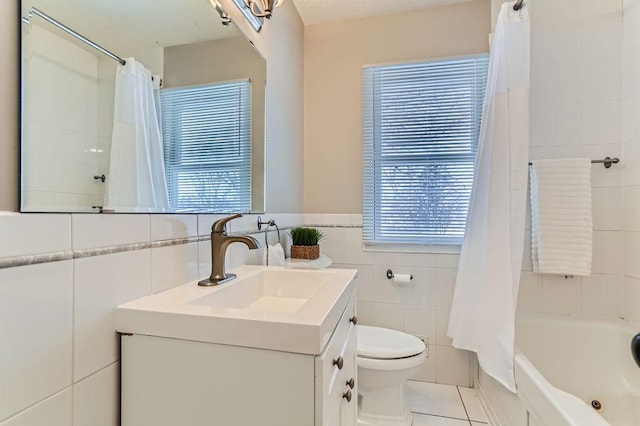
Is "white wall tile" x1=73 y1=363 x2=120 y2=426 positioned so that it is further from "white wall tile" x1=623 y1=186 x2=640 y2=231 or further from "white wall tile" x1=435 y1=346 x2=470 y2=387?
"white wall tile" x1=623 y1=186 x2=640 y2=231

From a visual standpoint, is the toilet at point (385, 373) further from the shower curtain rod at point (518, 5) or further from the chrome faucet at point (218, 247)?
the shower curtain rod at point (518, 5)

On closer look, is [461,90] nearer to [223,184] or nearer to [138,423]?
[223,184]

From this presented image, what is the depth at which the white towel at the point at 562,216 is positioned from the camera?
1760 millimetres

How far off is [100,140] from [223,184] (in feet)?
1.89

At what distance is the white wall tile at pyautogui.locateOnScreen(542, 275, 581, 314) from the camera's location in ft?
6.13

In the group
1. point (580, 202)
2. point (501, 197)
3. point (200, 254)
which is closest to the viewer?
point (200, 254)

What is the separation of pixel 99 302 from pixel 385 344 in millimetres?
1416

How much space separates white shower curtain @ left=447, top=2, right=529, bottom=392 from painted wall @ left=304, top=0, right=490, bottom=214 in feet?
1.49

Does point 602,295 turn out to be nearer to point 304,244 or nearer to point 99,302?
point 304,244

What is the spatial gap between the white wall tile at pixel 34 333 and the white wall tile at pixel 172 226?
0.80 ft

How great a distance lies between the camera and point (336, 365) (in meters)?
0.79

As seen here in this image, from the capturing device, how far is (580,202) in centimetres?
176

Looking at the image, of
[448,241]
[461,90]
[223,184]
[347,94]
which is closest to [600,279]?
[448,241]

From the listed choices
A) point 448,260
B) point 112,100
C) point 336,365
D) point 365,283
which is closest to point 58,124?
point 112,100
